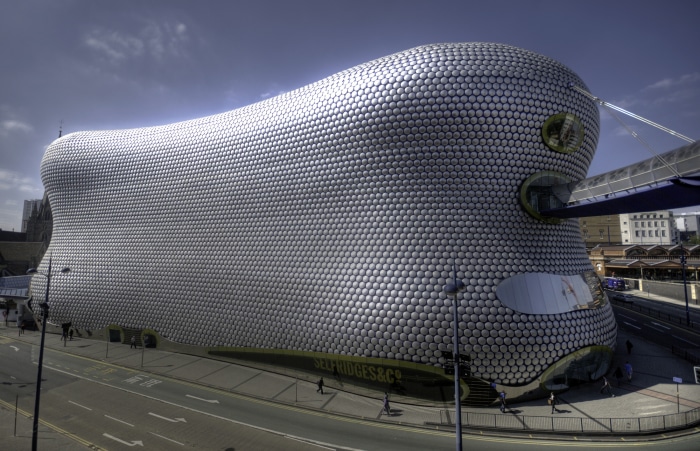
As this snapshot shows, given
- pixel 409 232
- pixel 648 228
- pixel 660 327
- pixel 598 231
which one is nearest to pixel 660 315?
pixel 660 327

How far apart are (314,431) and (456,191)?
1305cm

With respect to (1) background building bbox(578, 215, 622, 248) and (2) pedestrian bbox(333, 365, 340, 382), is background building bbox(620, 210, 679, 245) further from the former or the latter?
(2) pedestrian bbox(333, 365, 340, 382)

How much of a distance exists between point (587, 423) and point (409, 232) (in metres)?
10.9

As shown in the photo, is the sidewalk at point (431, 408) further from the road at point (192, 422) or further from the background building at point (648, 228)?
the background building at point (648, 228)

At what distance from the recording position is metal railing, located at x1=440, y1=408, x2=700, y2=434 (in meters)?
13.9

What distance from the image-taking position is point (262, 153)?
966 inches

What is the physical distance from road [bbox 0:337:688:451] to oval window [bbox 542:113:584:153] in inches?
545

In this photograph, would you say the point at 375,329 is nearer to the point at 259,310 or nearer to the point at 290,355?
the point at 290,355

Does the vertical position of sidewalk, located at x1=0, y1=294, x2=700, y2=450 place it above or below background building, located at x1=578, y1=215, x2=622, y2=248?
below

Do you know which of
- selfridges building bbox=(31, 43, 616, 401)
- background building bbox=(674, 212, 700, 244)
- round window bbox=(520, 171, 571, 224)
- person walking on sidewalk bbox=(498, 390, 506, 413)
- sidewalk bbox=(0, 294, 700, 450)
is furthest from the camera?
background building bbox=(674, 212, 700, 244)

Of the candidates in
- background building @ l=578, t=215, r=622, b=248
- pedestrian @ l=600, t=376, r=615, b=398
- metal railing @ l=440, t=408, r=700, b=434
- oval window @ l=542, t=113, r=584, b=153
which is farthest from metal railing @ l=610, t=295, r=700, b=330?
background building @ l=578, t=215, r=622, b=248

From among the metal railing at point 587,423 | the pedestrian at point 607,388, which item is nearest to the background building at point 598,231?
the pedestrian at point 607,388

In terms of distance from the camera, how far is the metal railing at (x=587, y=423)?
546 inches

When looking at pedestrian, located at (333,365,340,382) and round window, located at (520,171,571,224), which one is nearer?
round window, located at (520,171,571,224)
